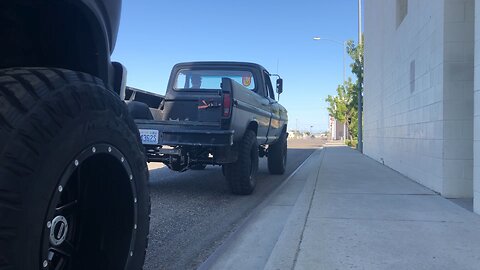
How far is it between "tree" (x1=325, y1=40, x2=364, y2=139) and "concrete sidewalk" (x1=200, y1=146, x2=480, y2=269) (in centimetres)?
1563

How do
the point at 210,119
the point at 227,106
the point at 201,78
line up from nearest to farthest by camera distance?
1. the point at 227,106
2. the point at 210,119
3. the point at 201,78

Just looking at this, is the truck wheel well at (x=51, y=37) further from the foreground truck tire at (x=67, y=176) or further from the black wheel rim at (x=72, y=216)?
the black wheel rim at (x=72, y=216)

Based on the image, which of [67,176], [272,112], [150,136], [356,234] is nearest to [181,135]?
[150,136]

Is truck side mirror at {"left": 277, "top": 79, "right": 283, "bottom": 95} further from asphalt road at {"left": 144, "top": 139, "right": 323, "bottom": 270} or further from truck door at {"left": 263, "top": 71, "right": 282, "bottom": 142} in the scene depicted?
asphalt road at {"left": 144, "top": 139, "right": 323, "bottom": 270}

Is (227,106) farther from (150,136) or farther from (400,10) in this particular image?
(400,10)

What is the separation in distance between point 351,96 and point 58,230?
101ft

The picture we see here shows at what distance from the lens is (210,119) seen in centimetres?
776

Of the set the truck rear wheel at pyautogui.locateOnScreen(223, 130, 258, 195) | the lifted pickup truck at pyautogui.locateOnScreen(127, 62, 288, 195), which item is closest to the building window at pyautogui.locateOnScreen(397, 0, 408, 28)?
the lifted pickup truck at pyautogui.locateOnScreen(127, 62, 288, 195)

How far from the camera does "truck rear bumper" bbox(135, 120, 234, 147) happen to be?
22.4 feet

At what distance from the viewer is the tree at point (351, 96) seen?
22.9 metres

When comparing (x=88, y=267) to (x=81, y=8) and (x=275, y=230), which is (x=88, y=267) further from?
(x=275, y=230)

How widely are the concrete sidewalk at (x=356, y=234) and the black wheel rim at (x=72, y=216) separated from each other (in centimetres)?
191

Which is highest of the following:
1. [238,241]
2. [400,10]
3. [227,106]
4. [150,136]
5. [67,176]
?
[400,10]

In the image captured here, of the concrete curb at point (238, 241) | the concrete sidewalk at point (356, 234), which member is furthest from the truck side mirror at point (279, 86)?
the concrete curb at point (238, 241)
